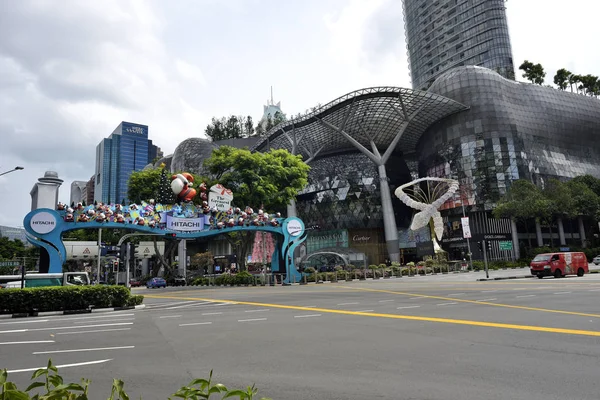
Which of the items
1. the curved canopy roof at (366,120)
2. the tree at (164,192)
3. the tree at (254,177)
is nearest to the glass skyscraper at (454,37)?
the curved canopy roof at (366,120)

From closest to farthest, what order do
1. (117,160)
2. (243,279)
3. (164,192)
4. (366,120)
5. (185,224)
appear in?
(185,224) < (243,279) < (164,192) < (366,120) < (117,160)

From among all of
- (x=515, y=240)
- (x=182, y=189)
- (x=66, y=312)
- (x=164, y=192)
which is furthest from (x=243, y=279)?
(x=515, y=240)

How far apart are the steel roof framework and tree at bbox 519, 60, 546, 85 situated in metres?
21.0

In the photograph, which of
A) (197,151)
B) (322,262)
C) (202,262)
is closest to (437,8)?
(197,151)

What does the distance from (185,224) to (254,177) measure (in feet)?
28.8

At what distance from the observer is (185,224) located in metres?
35.6

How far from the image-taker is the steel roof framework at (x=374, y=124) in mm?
59375

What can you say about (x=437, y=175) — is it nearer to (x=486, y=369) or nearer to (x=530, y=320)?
(x=530, y=320)

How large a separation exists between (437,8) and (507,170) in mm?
87924

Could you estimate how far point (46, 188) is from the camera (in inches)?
1387

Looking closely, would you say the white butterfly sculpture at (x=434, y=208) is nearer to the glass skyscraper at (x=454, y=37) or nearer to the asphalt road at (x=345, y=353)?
the glass skyscraper at (x=454, y=37)

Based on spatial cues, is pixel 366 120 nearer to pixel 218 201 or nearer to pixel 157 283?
pixel 218 201

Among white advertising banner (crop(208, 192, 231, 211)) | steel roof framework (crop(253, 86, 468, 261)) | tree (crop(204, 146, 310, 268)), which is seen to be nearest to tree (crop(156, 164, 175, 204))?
tree (crop(204, 146, 310, 268))

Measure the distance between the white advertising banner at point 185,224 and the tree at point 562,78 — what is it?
72.0 metres
